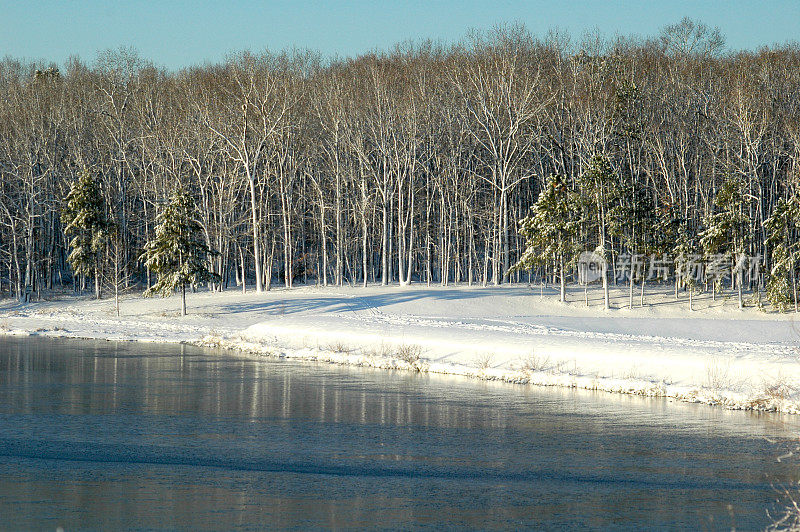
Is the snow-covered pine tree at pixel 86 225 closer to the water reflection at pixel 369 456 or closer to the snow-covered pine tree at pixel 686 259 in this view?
the water reflection at pixel 369 456

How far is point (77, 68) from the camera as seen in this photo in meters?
75.0

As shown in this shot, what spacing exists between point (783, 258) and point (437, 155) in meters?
24.2

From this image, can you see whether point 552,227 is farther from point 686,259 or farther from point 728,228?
point 728,228

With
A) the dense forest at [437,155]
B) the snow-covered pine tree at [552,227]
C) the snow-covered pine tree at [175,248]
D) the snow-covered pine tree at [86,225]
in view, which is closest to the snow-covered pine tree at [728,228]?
the dense forest at [437,155]

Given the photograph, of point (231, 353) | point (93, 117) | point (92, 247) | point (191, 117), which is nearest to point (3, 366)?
point (231, 353)

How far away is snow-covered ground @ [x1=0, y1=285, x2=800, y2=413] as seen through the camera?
2159 cm

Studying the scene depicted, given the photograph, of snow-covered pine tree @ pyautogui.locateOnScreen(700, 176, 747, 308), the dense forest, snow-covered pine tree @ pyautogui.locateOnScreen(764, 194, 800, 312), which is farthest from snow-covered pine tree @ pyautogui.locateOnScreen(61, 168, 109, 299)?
snow-covered pine tree @ pyautogui.locateOnScreen(764, 194, 800, 312)

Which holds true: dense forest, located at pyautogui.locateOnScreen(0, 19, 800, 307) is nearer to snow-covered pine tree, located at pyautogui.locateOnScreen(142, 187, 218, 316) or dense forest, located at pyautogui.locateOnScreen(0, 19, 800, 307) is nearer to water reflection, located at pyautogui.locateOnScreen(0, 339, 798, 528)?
snow-covered pine tree, located at pyautogui.locateOnScreen(142, 187, 218, 316)

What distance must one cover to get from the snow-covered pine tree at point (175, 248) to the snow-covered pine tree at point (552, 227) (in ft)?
61.0

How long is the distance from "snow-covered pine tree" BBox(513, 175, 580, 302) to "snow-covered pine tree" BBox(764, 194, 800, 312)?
10808 mm

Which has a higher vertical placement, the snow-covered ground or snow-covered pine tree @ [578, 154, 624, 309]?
snow-covered pine tree @ [578, 154, 624, 309]

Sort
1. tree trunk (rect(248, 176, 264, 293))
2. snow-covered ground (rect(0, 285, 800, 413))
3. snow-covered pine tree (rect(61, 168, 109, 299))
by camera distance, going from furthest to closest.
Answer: snow-covered pine tree (rect(61, 168, 109, 299)) < tree trunk (rect(248, 176, 264, 293)) < snow-covered ground (rect(0, 285, 800, 413))

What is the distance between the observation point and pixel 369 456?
13695 millimetres

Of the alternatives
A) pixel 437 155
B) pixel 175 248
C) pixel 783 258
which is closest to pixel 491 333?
pixel 175 248
